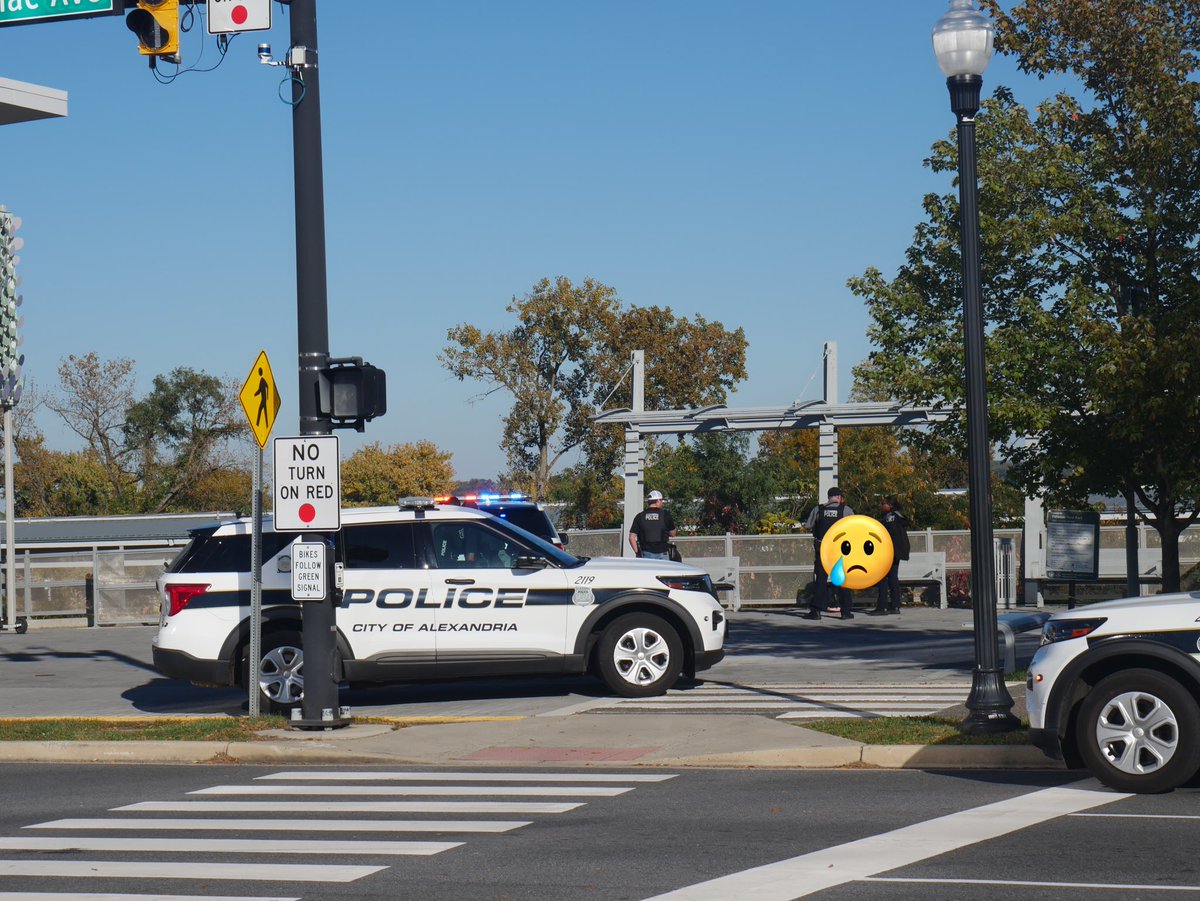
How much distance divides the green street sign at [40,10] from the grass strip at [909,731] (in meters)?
8.39

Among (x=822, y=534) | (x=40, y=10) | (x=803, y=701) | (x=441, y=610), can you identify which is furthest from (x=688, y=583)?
(x=822, y=534)

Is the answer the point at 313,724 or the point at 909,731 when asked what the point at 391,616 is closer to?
the point at 313,724

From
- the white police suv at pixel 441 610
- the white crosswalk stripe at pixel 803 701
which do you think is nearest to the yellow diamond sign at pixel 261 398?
the white police suv at pixel 441 610

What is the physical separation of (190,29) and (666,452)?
131 feet

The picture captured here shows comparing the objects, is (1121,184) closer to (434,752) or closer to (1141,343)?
(1141,343)

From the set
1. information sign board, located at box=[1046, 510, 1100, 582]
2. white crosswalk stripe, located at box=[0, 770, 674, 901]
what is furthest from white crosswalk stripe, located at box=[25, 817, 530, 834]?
information sign board, located at box=[1046, 510, 1100, 582]

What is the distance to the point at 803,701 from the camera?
13.8 meters

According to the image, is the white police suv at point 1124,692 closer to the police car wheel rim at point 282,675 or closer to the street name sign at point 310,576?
the street name sign at point 310,576

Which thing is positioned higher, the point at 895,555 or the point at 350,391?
the point at 350,391

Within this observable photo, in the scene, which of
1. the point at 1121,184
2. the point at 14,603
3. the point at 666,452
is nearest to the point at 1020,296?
the point at 1121,184

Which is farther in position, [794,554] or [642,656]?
[794,554]

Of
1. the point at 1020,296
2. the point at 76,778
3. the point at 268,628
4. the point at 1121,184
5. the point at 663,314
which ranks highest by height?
the point at 663,314

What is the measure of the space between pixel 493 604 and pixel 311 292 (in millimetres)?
3490

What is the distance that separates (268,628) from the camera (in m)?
14.0
